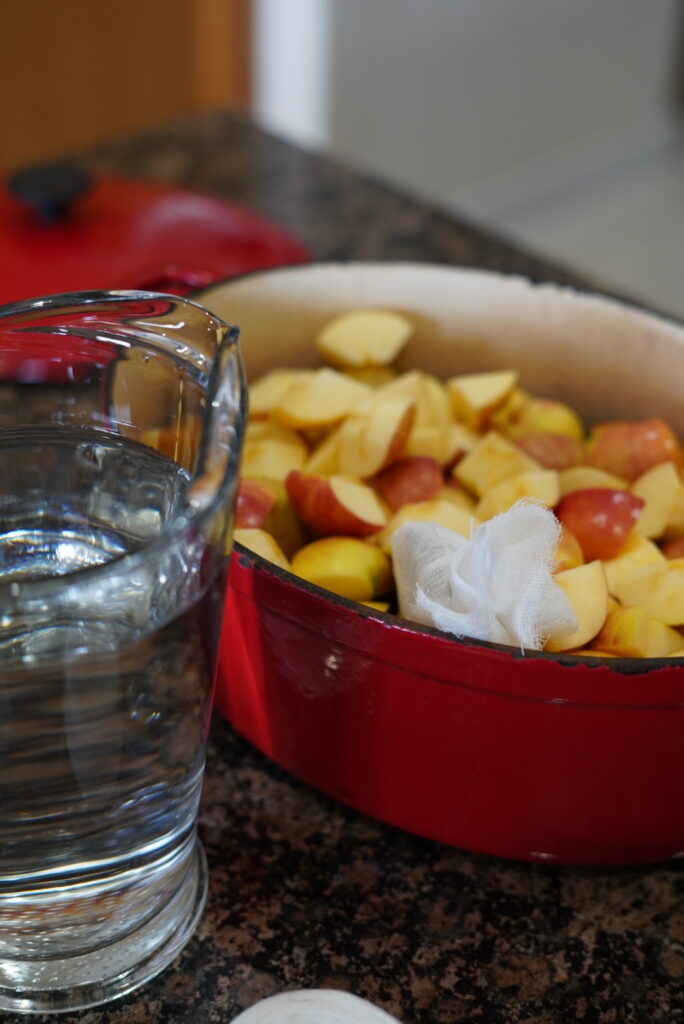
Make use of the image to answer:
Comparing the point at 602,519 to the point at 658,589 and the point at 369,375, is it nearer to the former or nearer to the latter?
the point at 658,589

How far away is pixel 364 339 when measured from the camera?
2.30 ft

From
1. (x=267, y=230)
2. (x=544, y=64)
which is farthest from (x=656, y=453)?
(x=544, y=64)

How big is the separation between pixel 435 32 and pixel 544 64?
408 millimetres

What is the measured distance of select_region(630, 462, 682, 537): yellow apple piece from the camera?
1.92 ft

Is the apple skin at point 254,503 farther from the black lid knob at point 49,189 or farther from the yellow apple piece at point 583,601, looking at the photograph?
the black lid knob at point 49,189

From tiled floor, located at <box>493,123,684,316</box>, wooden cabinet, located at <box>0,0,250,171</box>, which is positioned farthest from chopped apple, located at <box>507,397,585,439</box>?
tiled floor, located at <box>493,123,684,316</box>

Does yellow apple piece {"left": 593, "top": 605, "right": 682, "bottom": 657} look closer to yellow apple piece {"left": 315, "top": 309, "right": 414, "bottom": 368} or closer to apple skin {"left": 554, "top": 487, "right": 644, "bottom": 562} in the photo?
apple skin {"left": 554, "top": 487, "right": 644, "bottom": 562}

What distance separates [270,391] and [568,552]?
224 mm

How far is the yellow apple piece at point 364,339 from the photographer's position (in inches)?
27.5

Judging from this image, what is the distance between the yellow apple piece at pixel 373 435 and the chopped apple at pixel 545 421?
10cm

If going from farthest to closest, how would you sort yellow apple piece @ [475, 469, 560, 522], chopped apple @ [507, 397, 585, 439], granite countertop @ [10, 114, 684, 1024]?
chopped apple @ [507, 397, 585, 439] → yellow apple piece @ [475, 469, 560, 522] → granite countertop @ [10, 114, 684, 1024]

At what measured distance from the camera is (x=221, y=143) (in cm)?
124

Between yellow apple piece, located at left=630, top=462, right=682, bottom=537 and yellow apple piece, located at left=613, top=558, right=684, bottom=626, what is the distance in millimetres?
54

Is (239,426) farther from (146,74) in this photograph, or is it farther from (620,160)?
(620,160)
